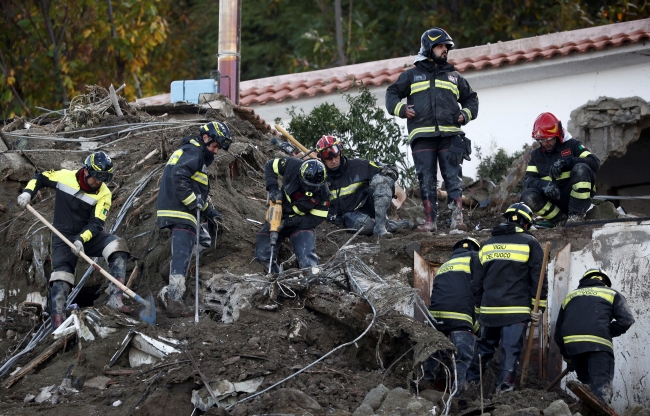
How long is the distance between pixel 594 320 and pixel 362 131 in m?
5.84

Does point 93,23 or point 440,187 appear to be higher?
point 93,23

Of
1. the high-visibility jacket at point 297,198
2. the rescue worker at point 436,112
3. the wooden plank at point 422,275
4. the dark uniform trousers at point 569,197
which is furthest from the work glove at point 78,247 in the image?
the dark uniform trousers at point 569,197

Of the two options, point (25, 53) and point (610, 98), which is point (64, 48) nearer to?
point (25, 53)

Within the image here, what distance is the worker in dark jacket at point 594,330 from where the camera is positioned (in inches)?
388

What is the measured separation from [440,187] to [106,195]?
6.25 metres

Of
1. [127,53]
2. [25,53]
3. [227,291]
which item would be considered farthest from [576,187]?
[25,53]

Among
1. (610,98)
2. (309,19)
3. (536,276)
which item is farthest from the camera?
(309,19)

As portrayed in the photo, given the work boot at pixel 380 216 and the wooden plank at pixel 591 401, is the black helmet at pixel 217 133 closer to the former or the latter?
the work boot at pixel 380 216

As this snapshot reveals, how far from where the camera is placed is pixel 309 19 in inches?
1004

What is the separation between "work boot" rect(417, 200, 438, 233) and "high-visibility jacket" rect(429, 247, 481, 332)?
6.22 feet

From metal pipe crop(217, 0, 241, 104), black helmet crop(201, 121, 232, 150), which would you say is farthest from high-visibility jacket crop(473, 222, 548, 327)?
metal pipe crop(217, 0, 241, 104)

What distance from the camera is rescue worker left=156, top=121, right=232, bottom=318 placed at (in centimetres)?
1079

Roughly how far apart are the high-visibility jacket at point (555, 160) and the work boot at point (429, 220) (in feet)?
3.82

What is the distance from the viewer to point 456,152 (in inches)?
467
